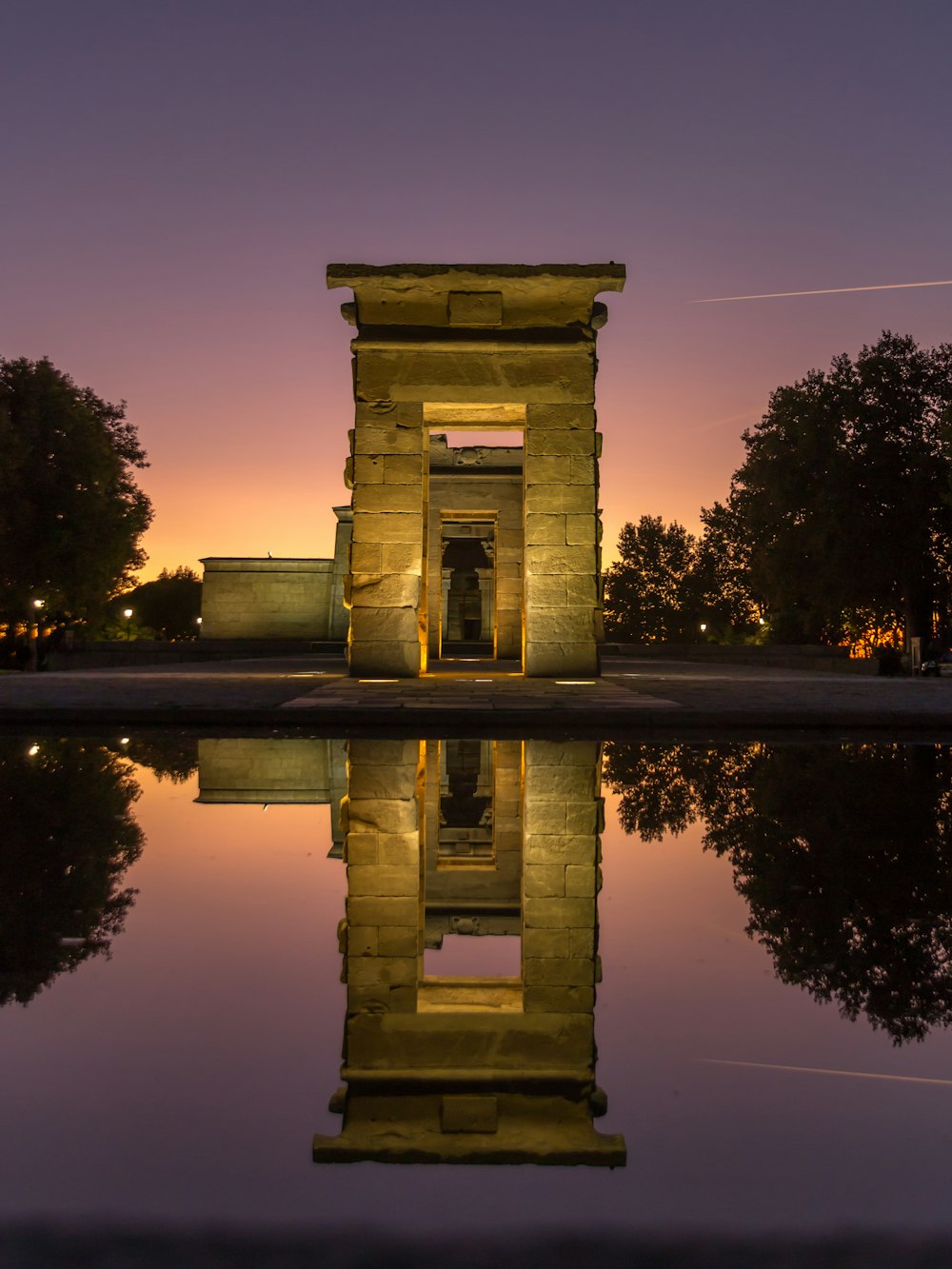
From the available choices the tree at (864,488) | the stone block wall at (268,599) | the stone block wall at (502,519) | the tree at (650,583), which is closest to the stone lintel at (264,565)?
the stone block wall at (268,599)

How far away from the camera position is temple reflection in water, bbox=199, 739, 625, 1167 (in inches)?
74.0

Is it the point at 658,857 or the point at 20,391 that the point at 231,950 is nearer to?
the point at 658,857

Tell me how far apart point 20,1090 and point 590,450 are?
602 inches

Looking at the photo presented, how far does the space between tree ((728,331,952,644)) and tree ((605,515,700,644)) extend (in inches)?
1610

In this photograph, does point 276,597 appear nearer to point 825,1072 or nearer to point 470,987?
point 470,987

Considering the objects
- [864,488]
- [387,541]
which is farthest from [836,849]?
[864,488]

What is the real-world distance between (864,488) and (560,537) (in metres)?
20.6

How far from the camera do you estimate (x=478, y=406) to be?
654 inches

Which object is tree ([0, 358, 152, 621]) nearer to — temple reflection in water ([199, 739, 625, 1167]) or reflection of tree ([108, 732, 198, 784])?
reflection of tree ([108, 732, 198, 784])

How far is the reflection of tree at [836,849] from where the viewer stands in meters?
2.75

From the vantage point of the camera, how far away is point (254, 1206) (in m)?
1.56

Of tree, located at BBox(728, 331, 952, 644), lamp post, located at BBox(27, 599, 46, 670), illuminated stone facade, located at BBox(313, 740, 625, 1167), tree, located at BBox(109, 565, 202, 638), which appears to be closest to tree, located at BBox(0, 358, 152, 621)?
lamp post, located at BBox(27, 599, 46, 670)

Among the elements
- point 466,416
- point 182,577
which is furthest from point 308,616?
point 182,577

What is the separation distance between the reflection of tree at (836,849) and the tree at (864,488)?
26782 millimetres
